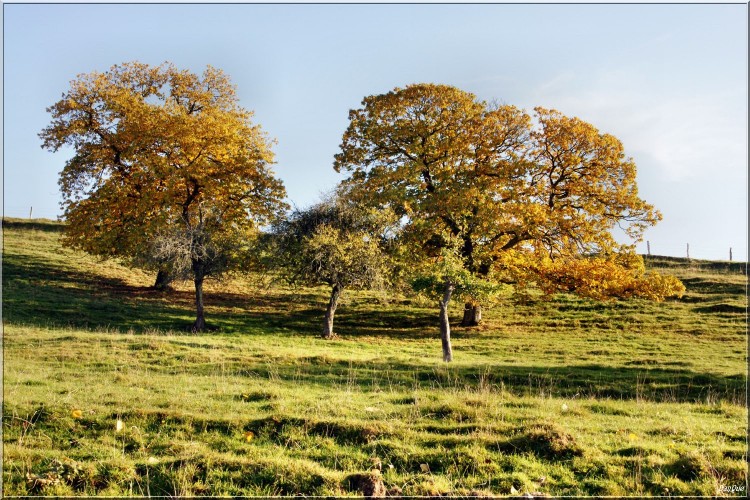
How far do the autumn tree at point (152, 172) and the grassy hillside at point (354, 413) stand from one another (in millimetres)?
5777

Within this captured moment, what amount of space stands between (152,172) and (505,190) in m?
21.5

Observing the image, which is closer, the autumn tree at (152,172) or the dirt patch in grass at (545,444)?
the dirt patch in grass at (545,444)

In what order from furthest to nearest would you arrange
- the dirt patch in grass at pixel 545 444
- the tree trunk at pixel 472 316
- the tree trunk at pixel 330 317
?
the tree trunk at pixel 472 316 < the tree trunk at pixel 330 317 < the dirt patch in grass at pixel 545 444

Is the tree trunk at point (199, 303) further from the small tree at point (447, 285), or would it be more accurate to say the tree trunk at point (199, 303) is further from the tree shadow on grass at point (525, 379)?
the small tree at point (447, 285)

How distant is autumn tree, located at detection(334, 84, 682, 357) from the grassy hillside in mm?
4475

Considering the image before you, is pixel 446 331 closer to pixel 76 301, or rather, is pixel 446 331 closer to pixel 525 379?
pixel 525 379

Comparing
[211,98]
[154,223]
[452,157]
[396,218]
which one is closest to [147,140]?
[154,223]

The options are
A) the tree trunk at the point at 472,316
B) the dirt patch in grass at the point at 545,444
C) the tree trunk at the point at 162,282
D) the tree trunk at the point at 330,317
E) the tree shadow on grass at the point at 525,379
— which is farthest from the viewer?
the tree trunk at the point at 162,282

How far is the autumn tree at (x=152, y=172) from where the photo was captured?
32.3 m

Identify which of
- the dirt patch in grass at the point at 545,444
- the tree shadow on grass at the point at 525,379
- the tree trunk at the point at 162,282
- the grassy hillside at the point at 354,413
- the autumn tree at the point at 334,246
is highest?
the autumn tree at the point at 334,246

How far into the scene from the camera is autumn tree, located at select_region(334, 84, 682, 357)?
30.4 metres

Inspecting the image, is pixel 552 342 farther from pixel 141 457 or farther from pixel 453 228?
pixel 141 457

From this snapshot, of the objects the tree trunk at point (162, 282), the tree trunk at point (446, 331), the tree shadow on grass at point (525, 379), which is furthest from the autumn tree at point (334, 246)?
the tree trunk at point (162, 282)

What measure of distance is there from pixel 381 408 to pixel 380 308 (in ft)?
88.7
